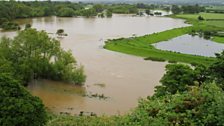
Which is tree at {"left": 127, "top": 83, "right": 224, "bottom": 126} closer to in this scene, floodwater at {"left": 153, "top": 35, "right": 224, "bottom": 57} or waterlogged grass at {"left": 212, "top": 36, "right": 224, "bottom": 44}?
floodwater at {"left": 153, "top": 35, "right": 224, "bottom": 57}

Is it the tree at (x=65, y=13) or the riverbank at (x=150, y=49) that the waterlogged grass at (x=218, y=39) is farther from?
the tree at (x=65, y=13)

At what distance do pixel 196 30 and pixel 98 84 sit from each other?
4476cm

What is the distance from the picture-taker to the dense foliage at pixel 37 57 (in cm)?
2869

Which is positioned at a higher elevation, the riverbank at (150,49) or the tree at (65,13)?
the tree at (65,13)

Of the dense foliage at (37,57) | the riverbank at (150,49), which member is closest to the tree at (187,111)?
the dense foliage at (37,57)

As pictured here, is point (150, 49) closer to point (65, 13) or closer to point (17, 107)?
point (17, 107)

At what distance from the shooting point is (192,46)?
53.3 meters

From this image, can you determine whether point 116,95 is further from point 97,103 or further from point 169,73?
point 169,73

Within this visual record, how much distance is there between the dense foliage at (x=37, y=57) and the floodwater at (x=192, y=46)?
22.0 m

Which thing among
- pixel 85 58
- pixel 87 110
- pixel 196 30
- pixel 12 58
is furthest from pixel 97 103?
pixel 196 30

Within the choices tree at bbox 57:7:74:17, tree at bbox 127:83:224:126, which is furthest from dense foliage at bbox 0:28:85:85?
tree at bbox 57:7:74:17

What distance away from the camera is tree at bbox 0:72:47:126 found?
15617mm

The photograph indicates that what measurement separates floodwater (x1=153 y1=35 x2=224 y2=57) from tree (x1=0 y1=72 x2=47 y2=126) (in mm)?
33040

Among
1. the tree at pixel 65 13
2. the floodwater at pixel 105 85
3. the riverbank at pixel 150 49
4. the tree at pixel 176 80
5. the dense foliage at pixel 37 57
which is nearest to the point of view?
the tree at pixel 176 80
